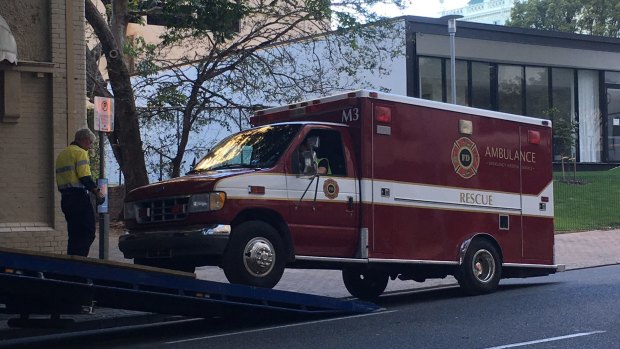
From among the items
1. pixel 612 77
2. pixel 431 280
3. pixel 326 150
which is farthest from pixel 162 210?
pixel 612 77

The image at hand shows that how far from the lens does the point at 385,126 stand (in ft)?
37.9

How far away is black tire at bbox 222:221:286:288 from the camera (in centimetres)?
988

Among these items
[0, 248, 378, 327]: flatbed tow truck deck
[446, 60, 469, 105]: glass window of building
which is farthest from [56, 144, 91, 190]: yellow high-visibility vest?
[446, 60, 469, 105]: glass window of building

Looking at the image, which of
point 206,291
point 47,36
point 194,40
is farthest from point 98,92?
point 206,291

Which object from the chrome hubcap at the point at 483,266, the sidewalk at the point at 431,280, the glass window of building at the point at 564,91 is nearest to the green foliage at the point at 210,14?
the sidewalk at the point at 431,280

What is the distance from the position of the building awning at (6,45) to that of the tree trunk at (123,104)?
4.07 metres

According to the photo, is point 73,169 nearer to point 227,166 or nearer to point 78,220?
point 78,220

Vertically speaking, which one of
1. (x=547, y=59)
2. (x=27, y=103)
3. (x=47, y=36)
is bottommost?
(x=27, y=103)

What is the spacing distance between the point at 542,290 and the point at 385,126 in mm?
3974

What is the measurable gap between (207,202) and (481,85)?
81.9 feet

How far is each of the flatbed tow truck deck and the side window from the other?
1.67 metres

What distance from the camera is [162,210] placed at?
10.4m

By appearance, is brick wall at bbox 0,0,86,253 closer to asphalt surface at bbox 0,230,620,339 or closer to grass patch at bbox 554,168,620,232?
asphalt surface at bbox 0,230,620,339

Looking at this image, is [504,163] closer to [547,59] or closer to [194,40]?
[194,40]
